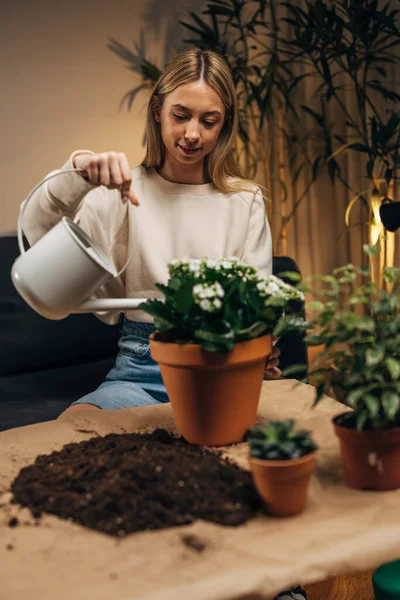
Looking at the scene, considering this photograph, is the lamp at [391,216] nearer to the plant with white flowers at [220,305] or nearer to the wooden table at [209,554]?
the plant with white flowers at [220,305]

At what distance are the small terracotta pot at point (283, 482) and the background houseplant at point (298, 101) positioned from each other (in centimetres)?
243

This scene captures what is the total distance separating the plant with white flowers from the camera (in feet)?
3.25

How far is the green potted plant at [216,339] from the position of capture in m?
1.00

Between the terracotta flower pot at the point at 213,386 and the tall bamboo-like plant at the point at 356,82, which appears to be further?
the tall bamboo-like plant at the point at 356,82

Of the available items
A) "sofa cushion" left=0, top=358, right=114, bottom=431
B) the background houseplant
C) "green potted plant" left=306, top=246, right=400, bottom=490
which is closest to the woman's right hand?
"green potted plant" left=306, top=246, right=400, bottom=490

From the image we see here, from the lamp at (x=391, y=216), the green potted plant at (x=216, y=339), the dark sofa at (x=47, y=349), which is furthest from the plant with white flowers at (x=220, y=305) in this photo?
the dark sofa at (x=47, y=349)

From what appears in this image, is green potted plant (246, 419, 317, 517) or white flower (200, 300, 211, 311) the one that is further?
white flower (200, 300, 211, 311)

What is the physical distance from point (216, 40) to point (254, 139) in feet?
1.87

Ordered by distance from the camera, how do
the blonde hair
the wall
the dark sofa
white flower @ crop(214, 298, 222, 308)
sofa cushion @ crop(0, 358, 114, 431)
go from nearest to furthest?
white flower @ crop(214, 298, 222, 308) < the blonde hair < sofa cushion @ crop(0, 358, 114, 431) < the dark sofa < the wall

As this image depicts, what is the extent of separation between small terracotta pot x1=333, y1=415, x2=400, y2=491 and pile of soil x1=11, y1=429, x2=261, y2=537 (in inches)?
5.6

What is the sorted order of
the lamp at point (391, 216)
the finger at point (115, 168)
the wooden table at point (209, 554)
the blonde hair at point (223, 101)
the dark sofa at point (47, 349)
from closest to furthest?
the wooden table at point (209, 554)
the finger at point (115, 168)
the lamp at point (391, 216)
the blonde hair at point (223, 101)
the dark sofa at point (47, 349)

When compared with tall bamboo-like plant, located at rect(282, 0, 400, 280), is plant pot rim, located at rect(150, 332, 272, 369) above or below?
below

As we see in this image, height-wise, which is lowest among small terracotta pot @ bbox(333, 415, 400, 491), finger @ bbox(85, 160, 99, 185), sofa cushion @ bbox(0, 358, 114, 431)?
sofa cushion @ bbox(0, 358, 114, 431)

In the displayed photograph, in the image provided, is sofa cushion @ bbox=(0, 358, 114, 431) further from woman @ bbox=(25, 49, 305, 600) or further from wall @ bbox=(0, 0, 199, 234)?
wall @ bbox=(0, 0, 199, 234)
